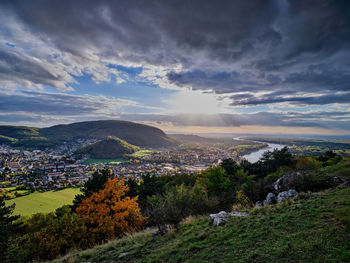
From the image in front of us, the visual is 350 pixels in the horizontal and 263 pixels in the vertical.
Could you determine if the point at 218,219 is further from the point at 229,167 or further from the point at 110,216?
the point at 229,167

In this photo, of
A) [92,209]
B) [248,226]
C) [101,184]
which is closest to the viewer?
[248,226]

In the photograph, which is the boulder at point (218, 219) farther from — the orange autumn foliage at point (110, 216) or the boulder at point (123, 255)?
the orange autumn foliage at point (110, 216)

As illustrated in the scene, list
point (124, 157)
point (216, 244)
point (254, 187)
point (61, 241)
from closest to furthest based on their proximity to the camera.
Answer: point (216, 244), point (61, 241), point (254, 187), point (124, 157)

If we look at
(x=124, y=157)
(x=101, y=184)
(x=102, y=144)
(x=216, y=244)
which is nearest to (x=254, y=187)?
(x=216, y=244)

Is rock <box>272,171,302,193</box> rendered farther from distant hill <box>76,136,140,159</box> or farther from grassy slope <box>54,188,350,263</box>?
distant hill <box>76,136,140,159</box>

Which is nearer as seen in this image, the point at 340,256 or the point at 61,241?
the point at 340,256

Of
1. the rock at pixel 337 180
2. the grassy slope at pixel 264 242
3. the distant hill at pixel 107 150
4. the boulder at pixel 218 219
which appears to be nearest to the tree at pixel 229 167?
the rock at pixel 337 180

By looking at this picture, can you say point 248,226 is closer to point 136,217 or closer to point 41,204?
point 136,217

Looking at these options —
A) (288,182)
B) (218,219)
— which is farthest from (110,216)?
(288,182)
